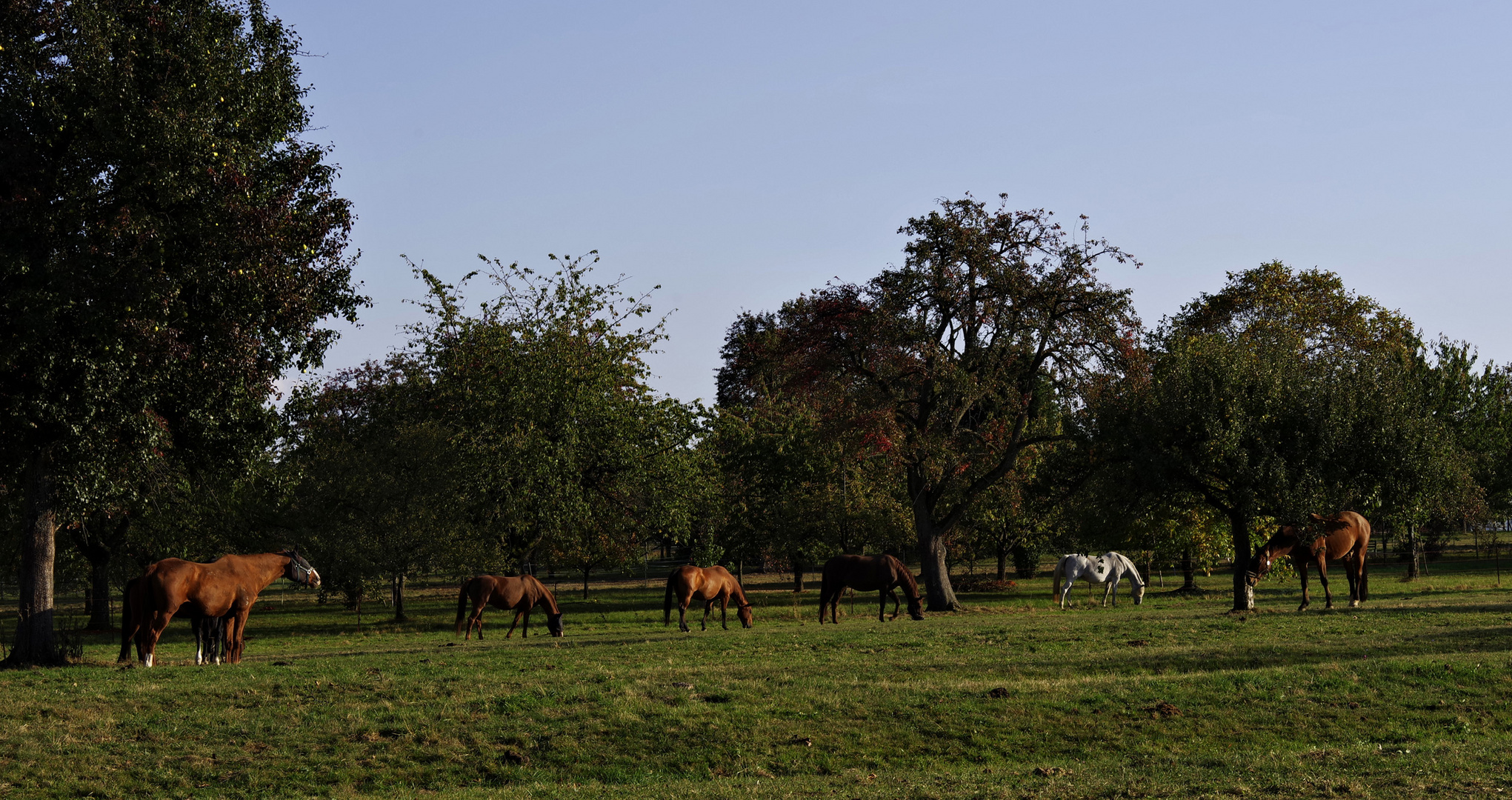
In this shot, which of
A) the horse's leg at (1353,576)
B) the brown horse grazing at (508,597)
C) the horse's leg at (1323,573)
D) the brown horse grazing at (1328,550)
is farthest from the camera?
the horse's leg at (1353,576)

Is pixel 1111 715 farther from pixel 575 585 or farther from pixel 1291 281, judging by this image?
Result: pixel 575 585

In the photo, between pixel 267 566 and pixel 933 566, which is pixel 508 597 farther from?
pixel 933 566

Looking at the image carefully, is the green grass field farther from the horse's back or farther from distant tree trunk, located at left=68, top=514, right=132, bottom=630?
distant tree trunk, located at left=68, top=514, right=132, bottom=630

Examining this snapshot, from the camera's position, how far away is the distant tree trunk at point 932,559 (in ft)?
121

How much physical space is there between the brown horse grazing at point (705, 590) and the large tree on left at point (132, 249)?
12963 millimetres

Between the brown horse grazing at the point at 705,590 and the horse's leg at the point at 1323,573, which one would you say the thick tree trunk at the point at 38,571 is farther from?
the horse's leg at the point at 1323,573

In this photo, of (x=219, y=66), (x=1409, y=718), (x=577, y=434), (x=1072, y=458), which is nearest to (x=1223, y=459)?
(x=1072, y=458)

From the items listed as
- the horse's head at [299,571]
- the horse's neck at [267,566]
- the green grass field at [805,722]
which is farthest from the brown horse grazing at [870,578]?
the horse's neck at [267,566]

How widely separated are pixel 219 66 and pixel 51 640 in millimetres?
10638

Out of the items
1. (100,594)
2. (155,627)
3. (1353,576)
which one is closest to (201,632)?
(155,627)

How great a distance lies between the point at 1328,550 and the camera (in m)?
31.2

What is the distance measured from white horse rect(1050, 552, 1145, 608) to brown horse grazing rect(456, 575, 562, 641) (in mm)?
17745

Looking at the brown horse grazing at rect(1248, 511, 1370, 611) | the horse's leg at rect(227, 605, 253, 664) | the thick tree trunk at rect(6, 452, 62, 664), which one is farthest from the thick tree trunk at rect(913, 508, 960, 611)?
the thick tree trunk at rect(6, 452, 62, 664)

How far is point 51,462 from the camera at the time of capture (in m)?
19.6
